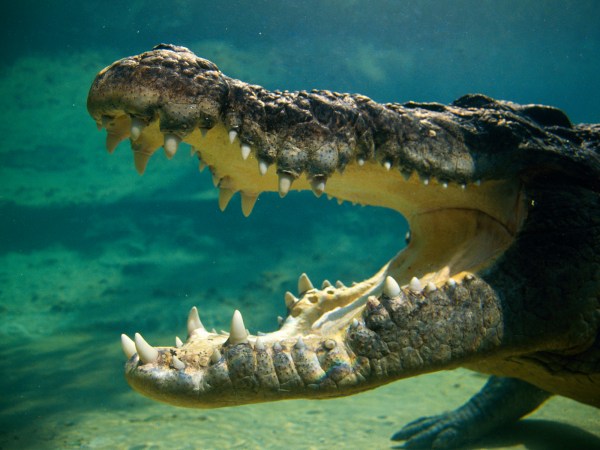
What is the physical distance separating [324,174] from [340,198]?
38.4 inches

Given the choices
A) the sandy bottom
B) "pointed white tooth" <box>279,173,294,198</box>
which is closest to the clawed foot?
the sandy bottom

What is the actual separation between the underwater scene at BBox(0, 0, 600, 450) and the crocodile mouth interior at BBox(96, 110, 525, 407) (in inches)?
187

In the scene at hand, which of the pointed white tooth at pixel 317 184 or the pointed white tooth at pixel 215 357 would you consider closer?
the pointed white tooth at pixel 215 357

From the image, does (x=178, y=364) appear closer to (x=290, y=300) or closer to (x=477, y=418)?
(x=290, y=300)

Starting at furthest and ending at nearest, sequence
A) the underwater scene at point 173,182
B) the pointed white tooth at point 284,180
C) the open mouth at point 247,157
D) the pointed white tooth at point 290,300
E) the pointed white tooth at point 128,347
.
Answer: the underwater scene at point 173,182 < the pointed white tooth at point 290,300 < the pointed white tooth at point 128,347 < the pointed white tooth at point 284,180 < the open mouth at point 247,157

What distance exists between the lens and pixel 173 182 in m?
15.8

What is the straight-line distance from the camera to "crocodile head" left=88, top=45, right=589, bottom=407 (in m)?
1.55

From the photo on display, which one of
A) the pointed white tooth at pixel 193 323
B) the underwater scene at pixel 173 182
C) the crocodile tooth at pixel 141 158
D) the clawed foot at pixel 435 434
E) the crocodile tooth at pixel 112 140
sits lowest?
the clawed foot at pixel 435 434

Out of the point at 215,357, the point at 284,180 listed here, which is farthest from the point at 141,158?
the point at 215,357

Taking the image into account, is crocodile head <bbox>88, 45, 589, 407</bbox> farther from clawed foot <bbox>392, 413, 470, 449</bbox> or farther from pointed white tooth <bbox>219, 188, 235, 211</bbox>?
clawed foot <bbox>392, 413, 470, 449</bbox>

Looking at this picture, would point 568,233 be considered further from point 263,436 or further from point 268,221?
point 268,221

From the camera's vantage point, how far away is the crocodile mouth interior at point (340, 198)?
1.62 metres

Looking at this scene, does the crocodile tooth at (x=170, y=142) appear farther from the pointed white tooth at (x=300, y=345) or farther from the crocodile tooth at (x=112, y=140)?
the pointed white tooth at (x=300, y=345)

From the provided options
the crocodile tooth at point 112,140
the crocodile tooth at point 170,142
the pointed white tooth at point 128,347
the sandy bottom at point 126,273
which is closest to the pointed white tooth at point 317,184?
the crocodile tooth at point 170,142
